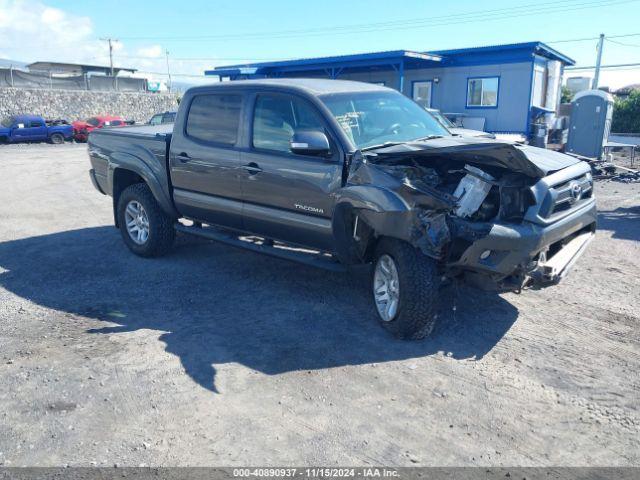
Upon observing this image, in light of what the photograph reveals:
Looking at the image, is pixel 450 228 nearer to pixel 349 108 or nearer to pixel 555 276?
pixel 555 276

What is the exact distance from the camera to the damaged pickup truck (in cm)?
425

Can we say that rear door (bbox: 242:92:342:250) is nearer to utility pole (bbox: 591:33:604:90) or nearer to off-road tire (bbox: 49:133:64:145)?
off-road tire (bbox: 49:133:64:145)

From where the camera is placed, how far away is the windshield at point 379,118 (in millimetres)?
5059

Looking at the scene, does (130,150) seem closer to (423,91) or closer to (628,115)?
(423,91)

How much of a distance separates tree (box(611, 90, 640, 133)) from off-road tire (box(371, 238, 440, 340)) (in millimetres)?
30516

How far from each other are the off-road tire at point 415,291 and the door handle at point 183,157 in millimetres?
2806

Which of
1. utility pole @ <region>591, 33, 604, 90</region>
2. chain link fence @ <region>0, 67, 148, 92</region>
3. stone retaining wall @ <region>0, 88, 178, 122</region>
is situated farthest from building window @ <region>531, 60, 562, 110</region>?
chain link fence @ <region>0, 67, 148, 92</region>

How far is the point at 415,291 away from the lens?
14.3 ft

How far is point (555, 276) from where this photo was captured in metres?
4.22

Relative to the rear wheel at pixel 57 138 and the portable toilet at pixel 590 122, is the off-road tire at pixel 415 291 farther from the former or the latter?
the rear wheel at pixel 57 138

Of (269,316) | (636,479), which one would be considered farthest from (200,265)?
(636,479)

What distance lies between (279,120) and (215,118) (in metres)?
0.96

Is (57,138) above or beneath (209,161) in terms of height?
beneath

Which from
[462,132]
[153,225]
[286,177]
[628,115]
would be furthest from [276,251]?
[628,115]
